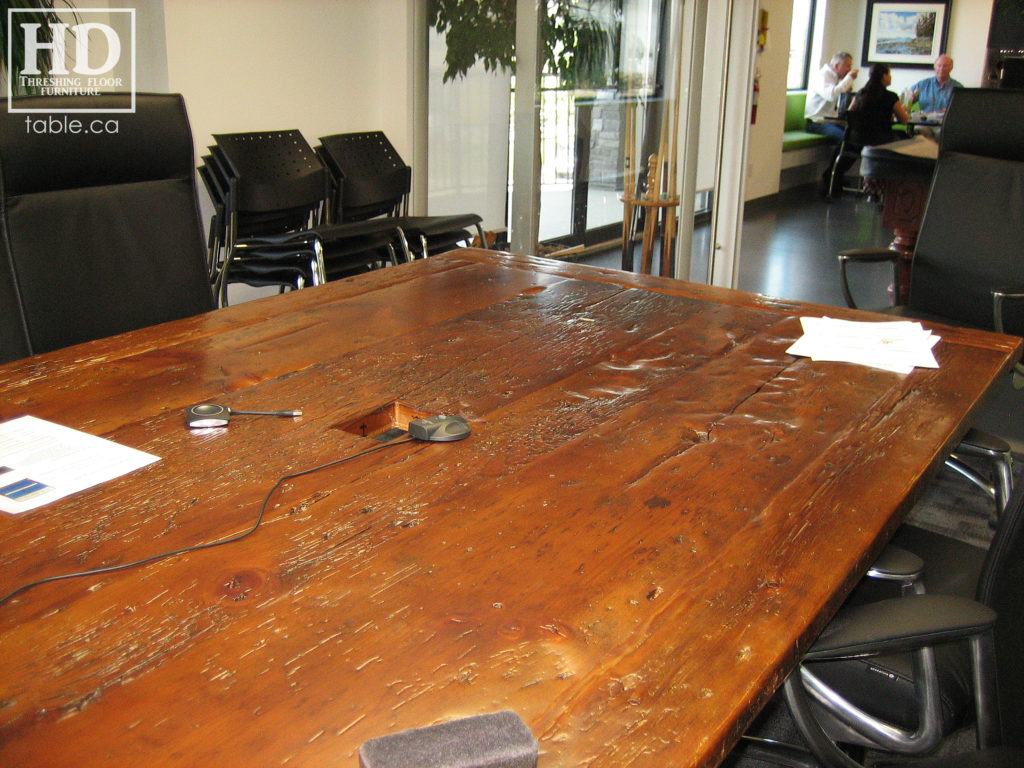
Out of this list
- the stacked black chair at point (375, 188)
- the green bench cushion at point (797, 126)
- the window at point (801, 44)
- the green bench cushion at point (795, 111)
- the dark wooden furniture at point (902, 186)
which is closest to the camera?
the stacked black chair at point (375, 188)

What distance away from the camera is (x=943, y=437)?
1.45m

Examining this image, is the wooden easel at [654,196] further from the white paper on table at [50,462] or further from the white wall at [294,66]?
the white paper on table at [50,462]

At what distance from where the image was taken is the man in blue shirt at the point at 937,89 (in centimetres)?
845

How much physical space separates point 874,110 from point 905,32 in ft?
6.14

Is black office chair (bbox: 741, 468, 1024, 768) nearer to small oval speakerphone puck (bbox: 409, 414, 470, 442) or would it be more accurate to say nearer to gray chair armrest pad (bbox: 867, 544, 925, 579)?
gray chair armrest pad (bbox: 867, 544, 925, 579)

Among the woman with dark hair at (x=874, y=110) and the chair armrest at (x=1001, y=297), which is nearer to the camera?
the chair armrest at (x=1001, y=297)

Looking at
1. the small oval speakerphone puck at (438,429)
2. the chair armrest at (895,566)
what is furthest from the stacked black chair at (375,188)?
the chair armrest at (895,566)

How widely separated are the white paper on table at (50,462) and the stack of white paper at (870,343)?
1.26 meters

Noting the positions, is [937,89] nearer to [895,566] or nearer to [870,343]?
[870,343]

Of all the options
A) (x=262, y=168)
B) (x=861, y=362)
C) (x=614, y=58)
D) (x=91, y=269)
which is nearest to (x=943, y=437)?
(x=861, y=362)

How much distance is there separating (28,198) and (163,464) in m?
0.89

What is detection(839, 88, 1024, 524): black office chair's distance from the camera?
283cm

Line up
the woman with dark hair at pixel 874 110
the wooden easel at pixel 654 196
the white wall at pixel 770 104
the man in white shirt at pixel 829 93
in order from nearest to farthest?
the wooden easel at pixel 654 196
the white wall at pixel 770 104
the woman with dark hair at pixel 874 110
the man in white shirt at pixel 829 93

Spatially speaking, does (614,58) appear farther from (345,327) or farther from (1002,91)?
(345,327)
